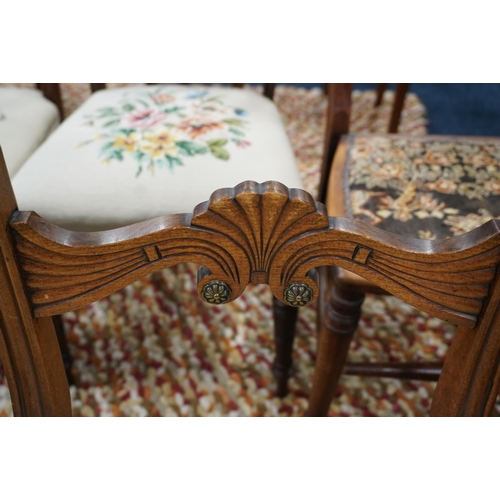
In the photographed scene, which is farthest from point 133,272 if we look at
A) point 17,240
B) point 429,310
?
point 429,310

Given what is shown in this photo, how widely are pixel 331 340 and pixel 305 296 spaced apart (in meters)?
0.28

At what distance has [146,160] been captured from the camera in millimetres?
578

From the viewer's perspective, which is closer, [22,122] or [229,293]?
[229,293]

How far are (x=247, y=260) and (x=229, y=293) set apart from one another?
31 millimetres

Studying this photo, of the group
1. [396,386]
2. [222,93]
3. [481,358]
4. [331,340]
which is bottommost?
[396,386]

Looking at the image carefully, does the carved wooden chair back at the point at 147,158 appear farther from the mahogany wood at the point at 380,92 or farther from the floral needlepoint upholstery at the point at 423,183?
the mahogany wood at the point at 380,92

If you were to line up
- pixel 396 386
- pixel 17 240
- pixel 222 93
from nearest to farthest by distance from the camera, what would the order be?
pixel 17 240 → pixel 222 93 → pixel 396 386

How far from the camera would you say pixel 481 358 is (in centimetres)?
37

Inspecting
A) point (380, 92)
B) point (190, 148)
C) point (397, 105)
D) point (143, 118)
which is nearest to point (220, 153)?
point (190, 148)

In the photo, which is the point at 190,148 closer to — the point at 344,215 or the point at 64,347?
the point at 344,215

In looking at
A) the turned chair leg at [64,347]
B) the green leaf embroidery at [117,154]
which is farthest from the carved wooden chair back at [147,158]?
the turned chair leg at [64,347]

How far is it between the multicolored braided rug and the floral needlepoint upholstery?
0.40m

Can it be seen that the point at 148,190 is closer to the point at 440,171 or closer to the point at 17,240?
the point at 17,240

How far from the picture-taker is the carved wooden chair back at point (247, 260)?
306mm
